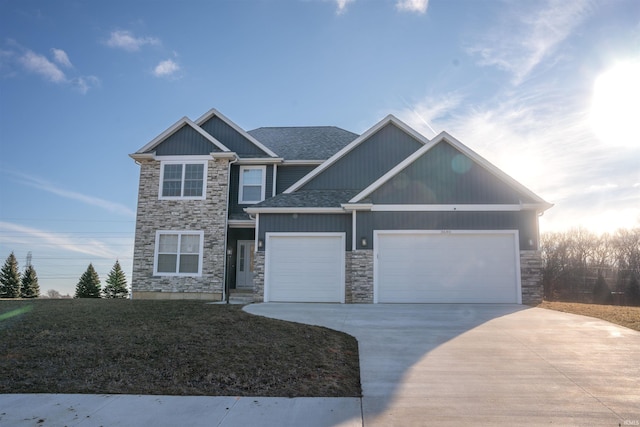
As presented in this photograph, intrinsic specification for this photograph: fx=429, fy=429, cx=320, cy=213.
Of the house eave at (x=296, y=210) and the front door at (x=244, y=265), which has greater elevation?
the house eave at (x=296, y=210)

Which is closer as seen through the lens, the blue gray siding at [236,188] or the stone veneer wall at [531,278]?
the stone veneer wall at [531,278]

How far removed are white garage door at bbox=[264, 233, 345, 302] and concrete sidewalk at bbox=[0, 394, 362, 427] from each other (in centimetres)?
940

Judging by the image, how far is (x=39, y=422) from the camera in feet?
14.7

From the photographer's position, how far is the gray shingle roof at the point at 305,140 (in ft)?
62.0

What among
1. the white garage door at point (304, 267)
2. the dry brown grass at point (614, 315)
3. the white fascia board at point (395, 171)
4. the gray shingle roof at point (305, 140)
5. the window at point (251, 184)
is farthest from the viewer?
the gray shingle roof at point (305, 140)

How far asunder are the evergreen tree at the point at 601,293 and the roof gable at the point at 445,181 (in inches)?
989

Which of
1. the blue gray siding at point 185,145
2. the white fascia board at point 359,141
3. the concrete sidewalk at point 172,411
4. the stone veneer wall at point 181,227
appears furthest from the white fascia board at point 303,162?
the concrete sidewalk at point 172,411

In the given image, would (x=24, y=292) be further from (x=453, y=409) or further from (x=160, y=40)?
(x=453, y=409)

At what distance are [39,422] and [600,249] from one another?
4830 centimetres

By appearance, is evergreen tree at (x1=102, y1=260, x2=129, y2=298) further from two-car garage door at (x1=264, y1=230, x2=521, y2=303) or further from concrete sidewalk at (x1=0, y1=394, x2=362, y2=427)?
concrete sidewalk at (x1=0, y1=394, x2=362, y2=427)

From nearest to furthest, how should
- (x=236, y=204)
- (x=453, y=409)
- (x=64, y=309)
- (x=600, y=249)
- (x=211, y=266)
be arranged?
1. (x=453, y=409)
2. (x=64, y=309)
3. (x=211, y=266)
4. (x=236, y=204)
5. (x=600, y=249)

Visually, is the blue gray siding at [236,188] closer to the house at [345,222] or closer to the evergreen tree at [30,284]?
the house at [345,222]

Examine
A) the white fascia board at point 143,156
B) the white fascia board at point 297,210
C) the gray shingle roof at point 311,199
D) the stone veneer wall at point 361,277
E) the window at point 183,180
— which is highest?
the white fascia board at point 143,156

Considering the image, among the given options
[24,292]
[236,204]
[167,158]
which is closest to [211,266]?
[236,204]
